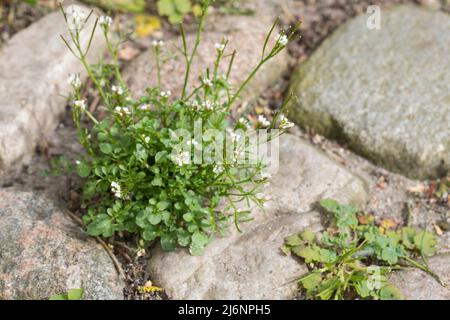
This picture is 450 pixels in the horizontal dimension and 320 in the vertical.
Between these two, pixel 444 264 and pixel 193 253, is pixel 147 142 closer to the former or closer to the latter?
pixel 193 253

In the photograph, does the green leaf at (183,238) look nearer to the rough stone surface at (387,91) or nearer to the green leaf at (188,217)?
the green leaf at (188,217)

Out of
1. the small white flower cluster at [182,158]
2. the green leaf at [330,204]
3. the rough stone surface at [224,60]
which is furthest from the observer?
the rough stone surface at [224,60]

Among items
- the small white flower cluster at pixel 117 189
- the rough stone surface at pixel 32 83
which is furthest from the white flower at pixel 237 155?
the rough stone surface at pixel 32 83

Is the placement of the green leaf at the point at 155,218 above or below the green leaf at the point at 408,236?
above

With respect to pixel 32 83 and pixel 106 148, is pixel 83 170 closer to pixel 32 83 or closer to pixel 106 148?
pixel 106 148

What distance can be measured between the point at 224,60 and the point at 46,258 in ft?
6.08

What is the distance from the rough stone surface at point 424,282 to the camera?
2.99 m

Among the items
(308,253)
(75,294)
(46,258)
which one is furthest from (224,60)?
(75,294)

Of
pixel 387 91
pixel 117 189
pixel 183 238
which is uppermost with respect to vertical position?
pixel 387 91

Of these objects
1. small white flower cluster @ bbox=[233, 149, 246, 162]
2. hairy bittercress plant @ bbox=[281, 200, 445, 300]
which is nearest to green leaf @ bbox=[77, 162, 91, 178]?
small white flower cluster @ bbox=[233, 149, 246, 162]

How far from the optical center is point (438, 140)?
3689 millimetres

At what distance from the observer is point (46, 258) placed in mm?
3002

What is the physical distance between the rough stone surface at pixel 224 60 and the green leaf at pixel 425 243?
150 cm
